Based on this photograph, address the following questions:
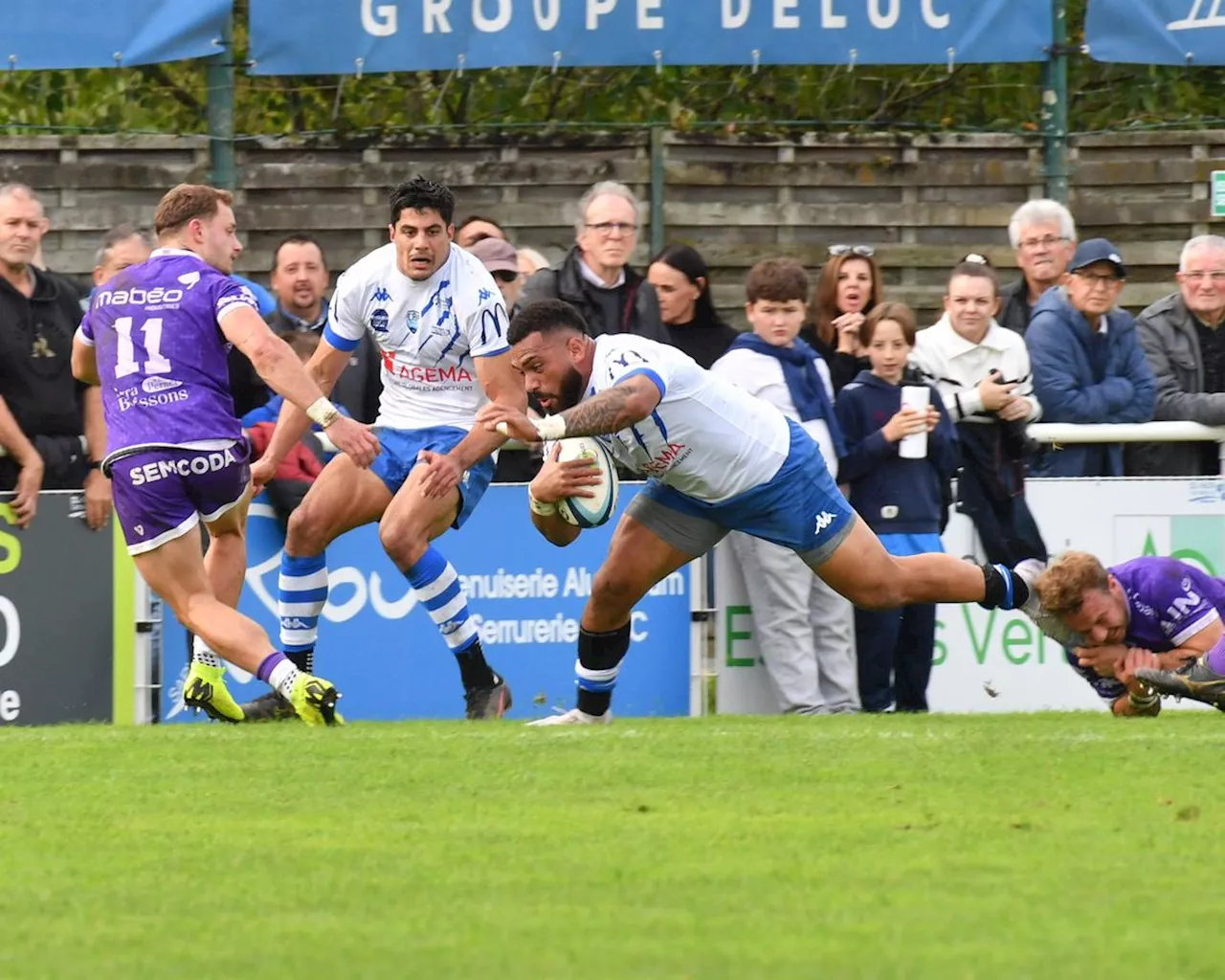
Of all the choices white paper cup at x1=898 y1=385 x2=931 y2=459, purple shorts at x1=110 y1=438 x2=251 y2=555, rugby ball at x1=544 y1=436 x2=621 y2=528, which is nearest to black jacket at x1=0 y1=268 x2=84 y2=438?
purple shorts at x1=110 y1=438 x2=251 y2=555

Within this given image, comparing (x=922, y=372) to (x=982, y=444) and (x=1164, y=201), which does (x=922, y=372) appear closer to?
(x=982, y=444)

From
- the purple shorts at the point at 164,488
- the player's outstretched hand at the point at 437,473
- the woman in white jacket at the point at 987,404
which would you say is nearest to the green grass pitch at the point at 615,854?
the purple shorts at the point at 164,488

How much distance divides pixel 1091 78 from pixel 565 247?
11.9 feet

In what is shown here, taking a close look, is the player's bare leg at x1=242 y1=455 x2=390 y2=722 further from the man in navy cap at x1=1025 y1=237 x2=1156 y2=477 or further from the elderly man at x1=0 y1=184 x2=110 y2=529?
the man in navy cap at x1=1025 y1=237 x2=1156 y2=477

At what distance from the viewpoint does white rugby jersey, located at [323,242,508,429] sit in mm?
9977

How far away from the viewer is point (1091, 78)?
48.3ft

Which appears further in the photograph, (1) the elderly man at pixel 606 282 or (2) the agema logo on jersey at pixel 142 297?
(1) the elderly man at pixel 606 282

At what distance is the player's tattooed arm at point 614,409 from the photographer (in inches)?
326

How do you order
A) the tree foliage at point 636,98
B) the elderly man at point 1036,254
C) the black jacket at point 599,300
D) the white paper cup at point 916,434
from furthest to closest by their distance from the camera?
the tree foliage at point 636,98
the elderly man at point 1036,254
the black jacket at point 599,300
the white paper cup at point 916,434

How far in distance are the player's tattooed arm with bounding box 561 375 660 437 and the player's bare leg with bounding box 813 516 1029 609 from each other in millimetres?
1205

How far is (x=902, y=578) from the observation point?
928 centimetres

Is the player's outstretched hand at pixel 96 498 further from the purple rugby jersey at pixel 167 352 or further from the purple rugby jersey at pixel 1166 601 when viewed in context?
the purple rugby jersey at pixel 1166 601

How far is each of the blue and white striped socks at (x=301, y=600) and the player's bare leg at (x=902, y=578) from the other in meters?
2.28

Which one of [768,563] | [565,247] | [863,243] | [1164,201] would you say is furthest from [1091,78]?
[768,563]
